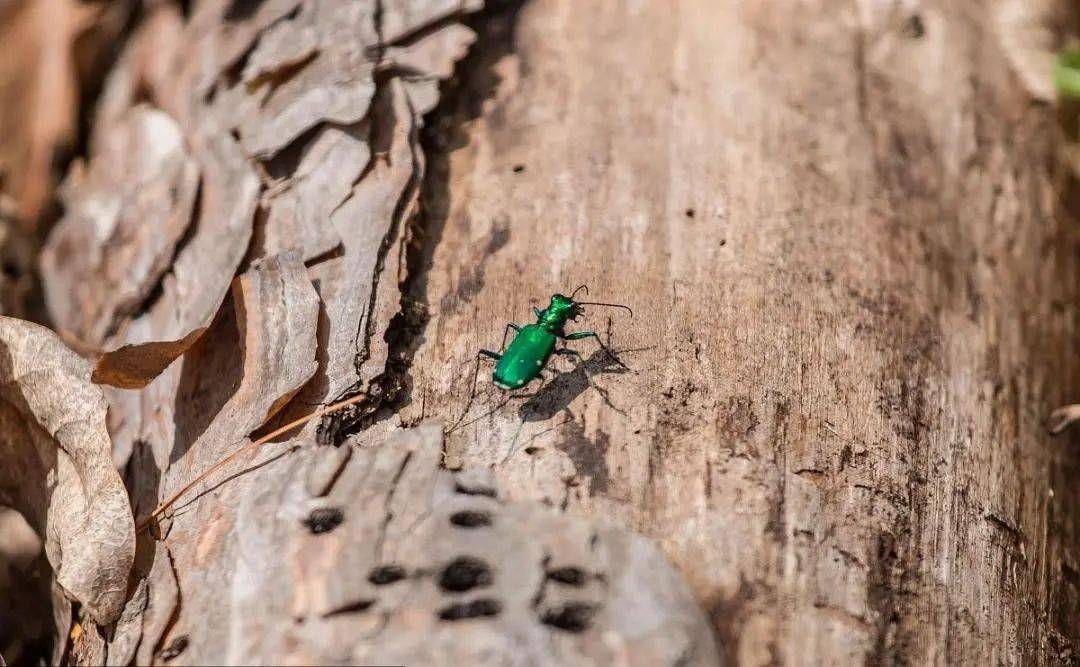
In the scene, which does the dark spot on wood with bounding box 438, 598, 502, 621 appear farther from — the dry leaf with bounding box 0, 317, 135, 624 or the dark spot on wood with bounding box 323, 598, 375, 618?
the dry leaf with bounding box 0, 317, 135, 624

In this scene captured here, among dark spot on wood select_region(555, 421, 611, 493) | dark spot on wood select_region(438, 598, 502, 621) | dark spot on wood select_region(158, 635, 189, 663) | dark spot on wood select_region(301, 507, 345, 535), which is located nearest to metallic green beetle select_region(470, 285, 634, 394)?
dark spot on wood select_region(555, 421, 611, 493)

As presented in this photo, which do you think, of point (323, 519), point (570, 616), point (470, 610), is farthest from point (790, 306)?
point (323, 519)

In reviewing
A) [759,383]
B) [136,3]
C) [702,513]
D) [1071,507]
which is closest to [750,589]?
[702,513]

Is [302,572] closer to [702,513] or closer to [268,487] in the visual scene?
[268,487]

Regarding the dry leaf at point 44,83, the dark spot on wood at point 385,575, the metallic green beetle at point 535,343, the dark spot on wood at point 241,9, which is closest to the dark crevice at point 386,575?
the dark spot on wood at point 385,575

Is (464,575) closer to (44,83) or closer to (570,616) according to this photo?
(570,616)

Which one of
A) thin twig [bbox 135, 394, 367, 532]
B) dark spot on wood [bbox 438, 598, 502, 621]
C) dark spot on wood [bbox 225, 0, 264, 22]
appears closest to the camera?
dark spot on wood [bbox 438, 598, 502, 621]

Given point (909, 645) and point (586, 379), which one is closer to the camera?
point (909, 645)

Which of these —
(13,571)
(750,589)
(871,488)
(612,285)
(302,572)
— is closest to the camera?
(302,572)

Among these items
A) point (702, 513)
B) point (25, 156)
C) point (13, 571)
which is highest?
point (702, 513)
